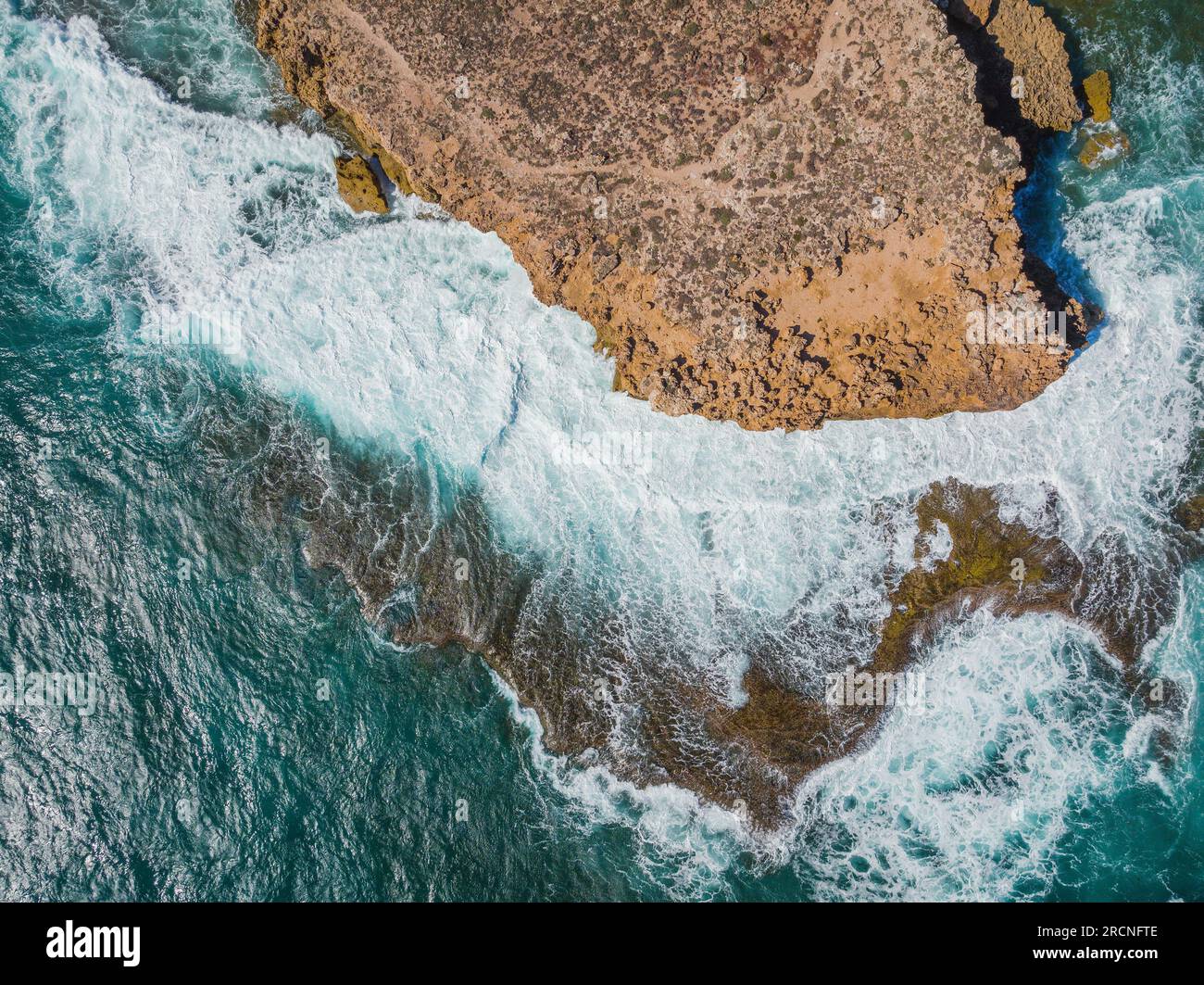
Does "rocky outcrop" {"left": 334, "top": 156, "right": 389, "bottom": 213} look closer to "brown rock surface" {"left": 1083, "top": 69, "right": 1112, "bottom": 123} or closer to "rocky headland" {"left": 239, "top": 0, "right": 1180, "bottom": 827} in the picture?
"rocky headland" {"left": 239, "top": 0, "right": 1180, "bottom": 827}

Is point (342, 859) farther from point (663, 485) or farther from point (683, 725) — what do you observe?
point (663, 485)

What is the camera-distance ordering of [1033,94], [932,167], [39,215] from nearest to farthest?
1. [932,167]
2. [1033,94]
3. [39,215]

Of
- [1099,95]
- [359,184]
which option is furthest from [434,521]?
[1099,95]

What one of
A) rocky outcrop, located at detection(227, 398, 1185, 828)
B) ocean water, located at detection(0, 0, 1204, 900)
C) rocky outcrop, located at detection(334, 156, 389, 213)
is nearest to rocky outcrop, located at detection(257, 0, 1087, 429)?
rocky outcrop, located at detection(334, 156, 389, 213)

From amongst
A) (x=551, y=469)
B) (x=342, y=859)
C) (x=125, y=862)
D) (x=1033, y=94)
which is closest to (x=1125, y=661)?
(x=1033, y=94)

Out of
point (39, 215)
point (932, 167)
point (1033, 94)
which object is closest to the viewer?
point (932, 167)

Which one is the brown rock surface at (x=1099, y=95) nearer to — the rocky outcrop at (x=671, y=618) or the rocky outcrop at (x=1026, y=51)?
the rocky outcrop at (x=1026, y=51)

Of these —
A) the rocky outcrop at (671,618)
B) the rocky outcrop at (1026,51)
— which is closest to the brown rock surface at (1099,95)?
the rocky outcrop at (1026,51)
